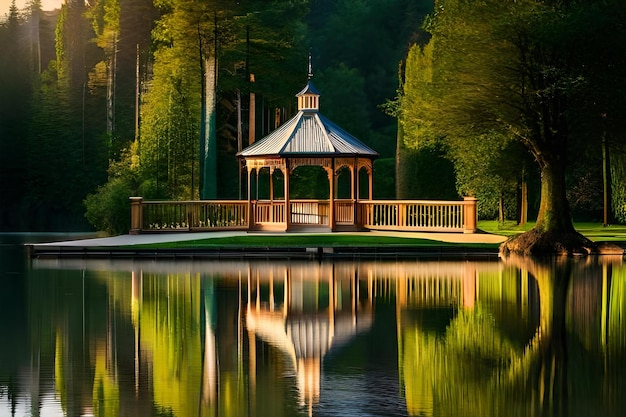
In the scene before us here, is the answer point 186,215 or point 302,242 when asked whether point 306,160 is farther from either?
point 302,242

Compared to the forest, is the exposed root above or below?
below

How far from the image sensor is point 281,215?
4778 cm

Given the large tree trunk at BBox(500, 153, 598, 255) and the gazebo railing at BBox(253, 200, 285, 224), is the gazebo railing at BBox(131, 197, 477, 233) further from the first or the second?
the large tree trunk at BBox(500, 153, 598, 255)

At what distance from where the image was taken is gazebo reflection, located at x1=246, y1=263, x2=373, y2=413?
1519cm

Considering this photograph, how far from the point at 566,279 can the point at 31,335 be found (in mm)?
14498

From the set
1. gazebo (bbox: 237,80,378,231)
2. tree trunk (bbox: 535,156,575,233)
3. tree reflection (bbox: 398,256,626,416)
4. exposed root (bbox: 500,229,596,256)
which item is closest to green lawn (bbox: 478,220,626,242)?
tree trunk (bbox: 535,156,575,233)

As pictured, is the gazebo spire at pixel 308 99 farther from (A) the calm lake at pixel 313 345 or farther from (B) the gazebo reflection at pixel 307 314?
(A) the calm lake at pixel 313 345

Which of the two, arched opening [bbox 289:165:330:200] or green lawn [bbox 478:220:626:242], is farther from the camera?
arched opening [bbox 289:165:330:200]

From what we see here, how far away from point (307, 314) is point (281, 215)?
27.1 m

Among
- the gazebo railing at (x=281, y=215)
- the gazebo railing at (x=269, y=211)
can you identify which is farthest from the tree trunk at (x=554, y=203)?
the gazebo railing at (x=269, y=211)

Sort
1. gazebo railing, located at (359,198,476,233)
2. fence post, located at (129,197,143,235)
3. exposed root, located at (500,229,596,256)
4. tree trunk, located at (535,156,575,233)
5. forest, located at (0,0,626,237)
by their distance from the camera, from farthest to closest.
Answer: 1. gazebo railing, located at (359,198,476,233)
2. fence post, located at (129,197,143,235)
3. tree trunk, located at (535,156,575,233)
4. forest, located at (0,0,626,237)
5. exposed root, located at (500,229,596,256)

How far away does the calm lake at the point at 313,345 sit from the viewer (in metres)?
12.2

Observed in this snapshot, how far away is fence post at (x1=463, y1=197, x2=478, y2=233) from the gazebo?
4.47 metres

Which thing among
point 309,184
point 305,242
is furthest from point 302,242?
point 309,184
